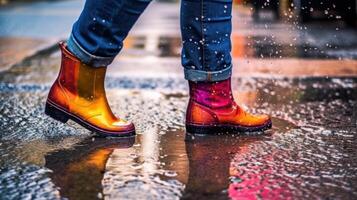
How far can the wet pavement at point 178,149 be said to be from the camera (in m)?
1.75

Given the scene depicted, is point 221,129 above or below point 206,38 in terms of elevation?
below

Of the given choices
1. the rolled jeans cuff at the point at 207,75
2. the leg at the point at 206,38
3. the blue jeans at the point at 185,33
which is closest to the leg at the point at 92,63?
the blue jeans at the point at 185,33

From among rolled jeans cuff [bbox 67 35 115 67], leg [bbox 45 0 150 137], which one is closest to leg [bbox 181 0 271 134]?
leg [bbox 45 0 150 137]

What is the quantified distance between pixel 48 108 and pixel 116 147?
38cm

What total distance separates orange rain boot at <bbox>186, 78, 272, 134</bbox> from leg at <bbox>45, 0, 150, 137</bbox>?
26 cm

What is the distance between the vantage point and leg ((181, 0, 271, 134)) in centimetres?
244

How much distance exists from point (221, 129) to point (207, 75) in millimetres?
223

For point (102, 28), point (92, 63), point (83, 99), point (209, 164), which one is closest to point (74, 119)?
point (83, 99)

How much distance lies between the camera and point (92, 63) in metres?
2.37

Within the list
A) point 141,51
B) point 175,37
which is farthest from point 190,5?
point 175,37

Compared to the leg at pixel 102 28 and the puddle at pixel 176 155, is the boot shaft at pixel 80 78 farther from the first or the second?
the puddle at pixel 176 155

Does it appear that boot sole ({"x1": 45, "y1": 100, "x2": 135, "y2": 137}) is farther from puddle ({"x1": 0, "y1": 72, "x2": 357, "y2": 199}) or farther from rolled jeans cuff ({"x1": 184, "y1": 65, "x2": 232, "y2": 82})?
rolled jeans cuff ({"x1": 184, "y1": 65, "x2": 232, "y2": 82})

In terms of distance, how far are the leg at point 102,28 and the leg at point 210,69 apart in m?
0.23

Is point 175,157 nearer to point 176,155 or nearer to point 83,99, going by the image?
point 176,155
